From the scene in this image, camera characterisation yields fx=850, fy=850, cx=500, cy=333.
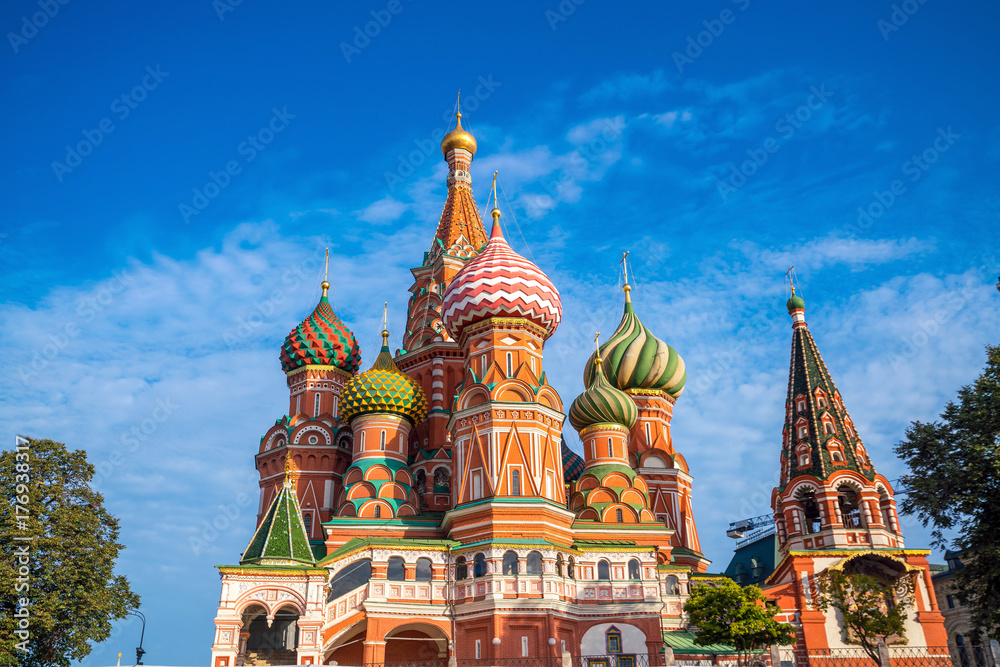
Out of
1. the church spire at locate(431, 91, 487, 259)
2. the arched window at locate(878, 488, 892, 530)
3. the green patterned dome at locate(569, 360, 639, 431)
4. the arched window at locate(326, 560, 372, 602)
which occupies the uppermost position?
the church spire at locate(431, 91, 487, 259)

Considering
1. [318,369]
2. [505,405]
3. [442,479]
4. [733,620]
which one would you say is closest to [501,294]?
[505,405]

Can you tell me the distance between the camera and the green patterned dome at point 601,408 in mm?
32094

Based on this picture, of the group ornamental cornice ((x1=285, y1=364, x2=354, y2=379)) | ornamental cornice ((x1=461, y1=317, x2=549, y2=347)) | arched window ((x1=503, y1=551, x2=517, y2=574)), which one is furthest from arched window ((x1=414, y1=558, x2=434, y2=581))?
ornamental cornice ((x1=285, y1=364, x2=354, y2=379))

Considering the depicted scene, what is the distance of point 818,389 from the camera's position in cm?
3188

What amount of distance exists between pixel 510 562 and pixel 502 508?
1.68m

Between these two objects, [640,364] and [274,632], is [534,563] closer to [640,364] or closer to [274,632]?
[274,632]

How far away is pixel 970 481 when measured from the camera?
18.6 m

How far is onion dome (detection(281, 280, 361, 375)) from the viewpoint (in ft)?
121

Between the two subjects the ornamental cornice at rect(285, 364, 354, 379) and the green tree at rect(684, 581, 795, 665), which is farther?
the ornamental cornice at rect(285, 364, 354, 379)

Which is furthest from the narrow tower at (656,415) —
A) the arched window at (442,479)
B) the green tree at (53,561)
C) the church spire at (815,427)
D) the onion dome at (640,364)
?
the green tree at (53,561)

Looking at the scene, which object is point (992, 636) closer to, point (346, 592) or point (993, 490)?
Answer: point (993, 490)

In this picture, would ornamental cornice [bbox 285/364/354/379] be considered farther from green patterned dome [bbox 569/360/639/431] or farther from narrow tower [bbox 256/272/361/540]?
green patterned dome [bbox 569/360/639/431]

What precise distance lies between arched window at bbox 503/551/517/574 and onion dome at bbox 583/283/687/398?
1263cm

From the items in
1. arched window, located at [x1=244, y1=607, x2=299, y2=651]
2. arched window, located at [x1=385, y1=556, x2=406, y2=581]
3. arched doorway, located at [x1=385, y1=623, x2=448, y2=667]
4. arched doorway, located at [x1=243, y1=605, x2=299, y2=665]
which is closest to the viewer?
arched doorway, located at [x1=243, y1=605, x2=299, y2=665]
